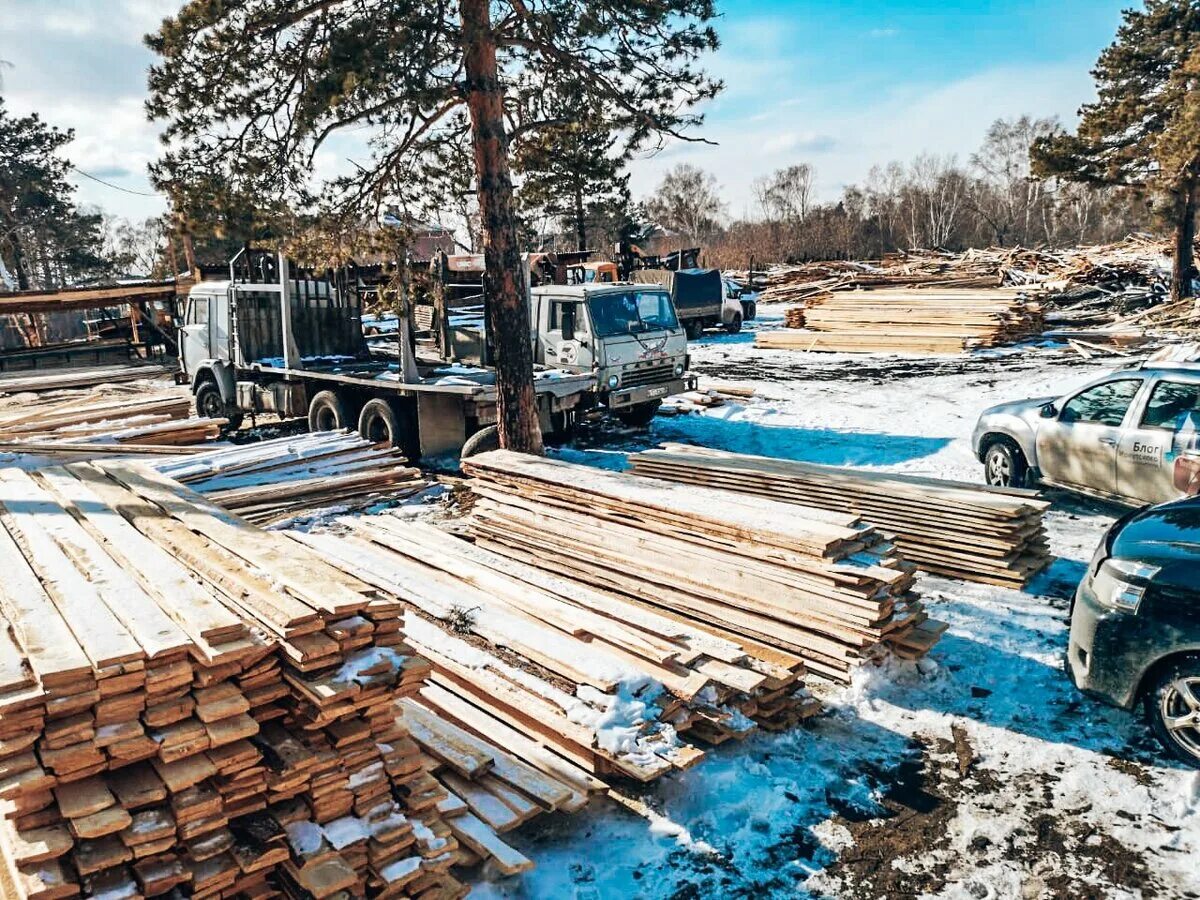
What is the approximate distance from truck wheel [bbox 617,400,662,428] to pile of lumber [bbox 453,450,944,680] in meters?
7.04

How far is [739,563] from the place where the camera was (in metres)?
6.29

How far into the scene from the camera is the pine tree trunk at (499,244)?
10.2 metres

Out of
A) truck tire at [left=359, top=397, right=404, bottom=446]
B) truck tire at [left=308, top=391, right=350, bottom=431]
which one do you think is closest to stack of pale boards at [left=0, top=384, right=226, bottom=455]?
truck tire at [left=308, top=391, right=350, bottom=431]

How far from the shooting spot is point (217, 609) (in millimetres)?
3590

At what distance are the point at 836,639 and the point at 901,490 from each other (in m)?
2.54

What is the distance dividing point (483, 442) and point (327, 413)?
3.59 m

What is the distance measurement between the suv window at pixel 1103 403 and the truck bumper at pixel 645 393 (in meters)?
6.24

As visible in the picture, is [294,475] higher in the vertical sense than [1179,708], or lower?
higher

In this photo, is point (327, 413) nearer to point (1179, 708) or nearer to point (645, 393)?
point (645, 393)

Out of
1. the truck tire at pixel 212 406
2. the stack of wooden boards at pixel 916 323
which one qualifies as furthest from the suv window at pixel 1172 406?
the stack of wooden boards at pixel 916 323

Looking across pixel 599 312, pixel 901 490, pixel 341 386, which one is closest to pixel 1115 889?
pixel 901 490

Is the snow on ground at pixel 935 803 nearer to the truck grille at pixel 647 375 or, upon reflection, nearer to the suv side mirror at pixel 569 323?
the truck grille at pixel 647 375

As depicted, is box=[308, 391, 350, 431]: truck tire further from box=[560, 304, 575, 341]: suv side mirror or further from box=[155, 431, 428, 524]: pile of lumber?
box=[560, 304, 575, 341]: suv side mirror

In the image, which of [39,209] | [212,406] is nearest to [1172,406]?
[212,406]
